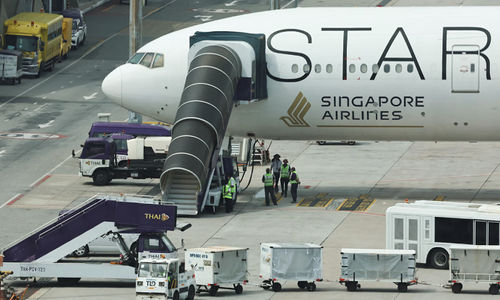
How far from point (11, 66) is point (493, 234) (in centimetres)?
5275

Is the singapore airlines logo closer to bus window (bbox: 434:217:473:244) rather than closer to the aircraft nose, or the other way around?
the aircraft nose

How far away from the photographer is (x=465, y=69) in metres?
63.8

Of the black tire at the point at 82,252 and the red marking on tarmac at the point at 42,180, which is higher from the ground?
the red marking on tarmac at the point at 42,180

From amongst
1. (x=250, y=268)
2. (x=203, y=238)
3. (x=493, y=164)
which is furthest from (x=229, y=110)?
(x=493, y=164)

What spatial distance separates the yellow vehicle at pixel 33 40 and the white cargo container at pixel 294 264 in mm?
53202

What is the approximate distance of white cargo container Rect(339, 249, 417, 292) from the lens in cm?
4897

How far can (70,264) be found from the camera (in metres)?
50.1

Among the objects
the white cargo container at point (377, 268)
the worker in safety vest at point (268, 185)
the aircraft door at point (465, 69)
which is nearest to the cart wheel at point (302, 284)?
the white cargo container at point (377, 268)

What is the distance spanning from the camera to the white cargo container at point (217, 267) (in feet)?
159

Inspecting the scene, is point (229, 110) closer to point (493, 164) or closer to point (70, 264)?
point (70, 264)

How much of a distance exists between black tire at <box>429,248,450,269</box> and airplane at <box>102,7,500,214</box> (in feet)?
42.4

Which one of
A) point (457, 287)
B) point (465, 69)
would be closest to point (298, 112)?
point (465, 69)

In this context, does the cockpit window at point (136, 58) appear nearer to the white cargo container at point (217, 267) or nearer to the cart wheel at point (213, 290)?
the white cargo container at point (217, 267)

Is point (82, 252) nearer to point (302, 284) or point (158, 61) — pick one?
point (302, 284)
